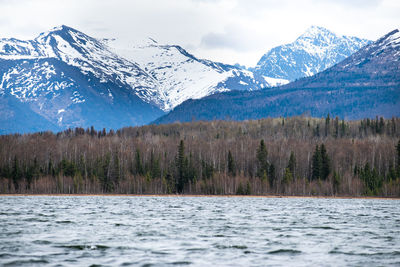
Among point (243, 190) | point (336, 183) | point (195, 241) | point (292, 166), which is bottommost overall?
point (195, 241)

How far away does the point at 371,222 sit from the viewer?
78875 millimetres

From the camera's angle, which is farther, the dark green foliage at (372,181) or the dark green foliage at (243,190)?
the dark green foliage at (243,190)

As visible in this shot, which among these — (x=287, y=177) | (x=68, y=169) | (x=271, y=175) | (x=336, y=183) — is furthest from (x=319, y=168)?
(x=68, y=169)

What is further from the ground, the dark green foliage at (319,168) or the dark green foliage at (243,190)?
the dark green foliage at (319,168)

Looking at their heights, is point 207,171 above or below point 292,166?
below

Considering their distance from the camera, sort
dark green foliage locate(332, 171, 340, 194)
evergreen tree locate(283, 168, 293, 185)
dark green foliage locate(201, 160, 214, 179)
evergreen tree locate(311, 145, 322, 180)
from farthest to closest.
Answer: dark green foliage locate(201, 160, 214, 179) < evergreen tree locate(311, 145, 322, 180) < evergreen tree locate(283, 168, 293, 185) < dark green foliage locate(332, 171, 340, 194)

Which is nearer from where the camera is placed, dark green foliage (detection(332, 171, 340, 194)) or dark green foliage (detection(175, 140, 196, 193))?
dark green foliage (detection(332, 171, 340, 194))

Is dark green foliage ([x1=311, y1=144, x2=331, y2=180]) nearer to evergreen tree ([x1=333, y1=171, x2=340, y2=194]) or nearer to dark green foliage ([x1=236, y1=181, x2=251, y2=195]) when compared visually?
evergreen tree ([x1=333, y1=171, x2=340, y2=194])

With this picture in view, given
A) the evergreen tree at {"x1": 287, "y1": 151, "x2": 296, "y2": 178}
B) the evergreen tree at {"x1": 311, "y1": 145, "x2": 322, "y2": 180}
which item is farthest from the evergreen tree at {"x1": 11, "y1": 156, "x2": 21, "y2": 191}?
the evergreen tree at {"x1": 311, "y1": 145, "x2": 322, "y2": 180}

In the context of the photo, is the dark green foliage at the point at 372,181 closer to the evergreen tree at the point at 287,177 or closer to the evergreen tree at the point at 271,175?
the evergreen tree at the point at 287,177

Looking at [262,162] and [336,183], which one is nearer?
[336,183]

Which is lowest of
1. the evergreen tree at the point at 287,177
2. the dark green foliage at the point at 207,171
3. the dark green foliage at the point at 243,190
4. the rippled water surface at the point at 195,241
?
the rippled water surface at the point at 195,241

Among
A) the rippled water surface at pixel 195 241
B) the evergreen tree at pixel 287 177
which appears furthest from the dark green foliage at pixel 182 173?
the rippled water surface at pixel 195 241

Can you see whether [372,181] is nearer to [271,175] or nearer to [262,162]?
[271,175]
